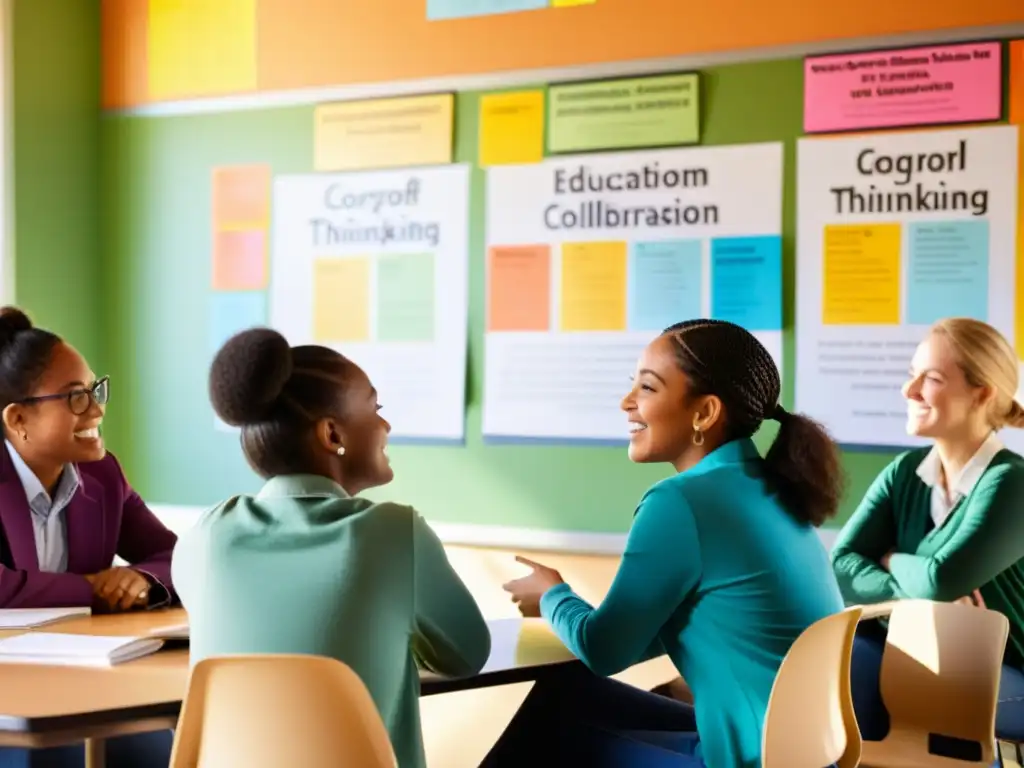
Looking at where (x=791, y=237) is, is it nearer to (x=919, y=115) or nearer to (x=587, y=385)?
(x=919, y=115)

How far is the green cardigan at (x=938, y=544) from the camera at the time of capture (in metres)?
2.63

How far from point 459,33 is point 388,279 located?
→ 31.8 inches

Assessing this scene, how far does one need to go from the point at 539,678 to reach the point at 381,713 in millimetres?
366

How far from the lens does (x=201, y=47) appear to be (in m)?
4.03

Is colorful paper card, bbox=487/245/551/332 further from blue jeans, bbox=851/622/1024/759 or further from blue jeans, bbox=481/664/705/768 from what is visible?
blue jeans, bbox=481/664/705/768

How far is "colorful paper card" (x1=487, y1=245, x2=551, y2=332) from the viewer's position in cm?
358

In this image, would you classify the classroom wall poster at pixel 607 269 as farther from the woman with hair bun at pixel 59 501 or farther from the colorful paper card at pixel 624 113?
the woman with hair bun at pixel 59 501

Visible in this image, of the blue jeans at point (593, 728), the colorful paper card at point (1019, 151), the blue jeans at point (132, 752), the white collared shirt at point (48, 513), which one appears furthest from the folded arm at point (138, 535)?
the colorful paper card at point (1019, 151)

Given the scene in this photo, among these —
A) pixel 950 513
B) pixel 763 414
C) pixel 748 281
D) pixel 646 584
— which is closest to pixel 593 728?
pixel 646 584

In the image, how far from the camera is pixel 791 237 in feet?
10.7

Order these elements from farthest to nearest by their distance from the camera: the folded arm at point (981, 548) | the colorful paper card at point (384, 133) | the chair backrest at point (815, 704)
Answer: the colorful paper card at point (384, 133) → the folded arm at point (981, 548) → the chair backrest at point (815, 704)

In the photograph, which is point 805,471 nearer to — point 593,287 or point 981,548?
point 981,548

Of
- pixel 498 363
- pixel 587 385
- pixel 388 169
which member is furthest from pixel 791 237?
pixel 388 169

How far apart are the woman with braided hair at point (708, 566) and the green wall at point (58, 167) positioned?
8.76 ft
